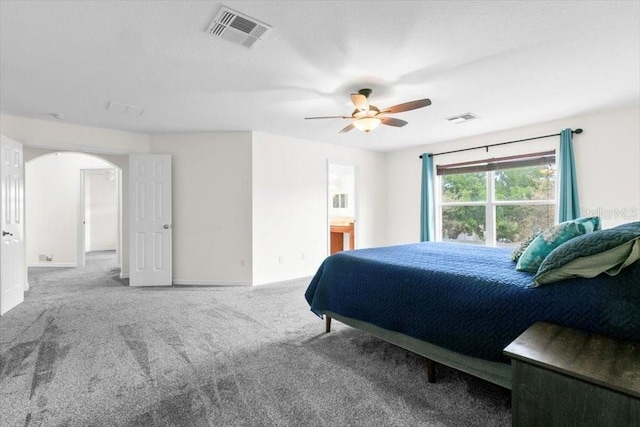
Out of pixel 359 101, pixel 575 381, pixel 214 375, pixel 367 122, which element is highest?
pixel 359 101

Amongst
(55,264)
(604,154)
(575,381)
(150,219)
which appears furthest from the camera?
(55,264)

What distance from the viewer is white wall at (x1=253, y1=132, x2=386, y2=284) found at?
15.6ft

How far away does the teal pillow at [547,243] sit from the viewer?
6.07ft

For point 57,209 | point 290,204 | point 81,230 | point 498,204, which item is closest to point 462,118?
point 498,204

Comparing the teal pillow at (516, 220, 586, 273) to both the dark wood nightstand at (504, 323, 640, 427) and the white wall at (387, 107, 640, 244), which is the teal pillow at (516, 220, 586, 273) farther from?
the white wall at (387, 107, 640, 244)

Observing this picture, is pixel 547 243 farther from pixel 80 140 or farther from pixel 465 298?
pixel 80 140

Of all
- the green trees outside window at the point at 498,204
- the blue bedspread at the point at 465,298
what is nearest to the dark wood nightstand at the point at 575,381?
the blue bedspread at the point at 465,298

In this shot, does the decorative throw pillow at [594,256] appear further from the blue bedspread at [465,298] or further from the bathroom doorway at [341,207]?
the bathroom doorway at [341,207]

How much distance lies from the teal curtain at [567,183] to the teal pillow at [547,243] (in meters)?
2.60

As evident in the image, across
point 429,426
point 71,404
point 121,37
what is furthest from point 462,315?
point 121,37

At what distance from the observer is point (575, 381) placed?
3.38 ft

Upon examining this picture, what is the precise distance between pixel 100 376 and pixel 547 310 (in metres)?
2.68

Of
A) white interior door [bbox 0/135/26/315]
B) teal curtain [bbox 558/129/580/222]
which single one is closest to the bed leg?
teal curtain [bbox 558/129/580/222]

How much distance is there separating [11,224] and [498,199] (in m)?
6.66
